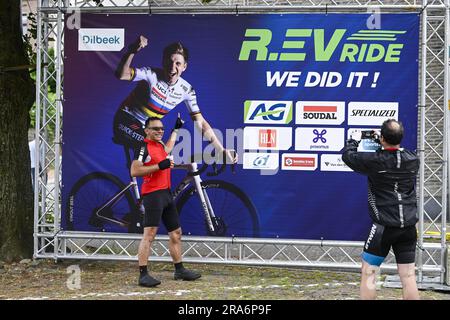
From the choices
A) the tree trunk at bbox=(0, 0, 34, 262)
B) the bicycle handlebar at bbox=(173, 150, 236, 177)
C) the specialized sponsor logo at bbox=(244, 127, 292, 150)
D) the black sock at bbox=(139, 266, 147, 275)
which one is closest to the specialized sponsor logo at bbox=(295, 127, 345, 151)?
the specialized sponsor logo at bbox=(244, 127, 292, 150)

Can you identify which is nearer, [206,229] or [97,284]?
[97,284]

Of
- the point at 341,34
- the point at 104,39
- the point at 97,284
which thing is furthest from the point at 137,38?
the point at 97,284

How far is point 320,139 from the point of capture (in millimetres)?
8500

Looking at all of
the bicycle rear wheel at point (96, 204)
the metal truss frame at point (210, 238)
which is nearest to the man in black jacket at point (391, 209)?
the metal truss frame at point (210, 238)

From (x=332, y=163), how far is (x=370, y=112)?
840 millimetres

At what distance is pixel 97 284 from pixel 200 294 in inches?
59.0

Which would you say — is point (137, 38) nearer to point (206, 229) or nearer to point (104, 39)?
point (104, 39)

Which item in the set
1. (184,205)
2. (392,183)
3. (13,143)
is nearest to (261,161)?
(184,205)

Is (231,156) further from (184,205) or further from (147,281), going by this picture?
(147,281)

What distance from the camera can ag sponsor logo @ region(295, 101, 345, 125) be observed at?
27.8 ft

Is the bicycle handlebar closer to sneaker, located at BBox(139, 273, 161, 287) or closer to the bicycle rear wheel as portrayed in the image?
the bicycle rear wheel

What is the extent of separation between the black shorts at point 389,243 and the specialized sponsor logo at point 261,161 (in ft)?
8.24
